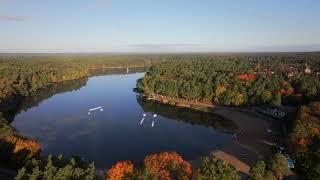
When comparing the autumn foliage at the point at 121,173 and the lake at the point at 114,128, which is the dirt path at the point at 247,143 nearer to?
the lake at the point at 114,128

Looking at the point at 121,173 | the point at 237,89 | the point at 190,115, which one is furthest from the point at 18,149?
the point at 237,89

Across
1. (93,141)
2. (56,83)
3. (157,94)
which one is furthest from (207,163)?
(56,83)

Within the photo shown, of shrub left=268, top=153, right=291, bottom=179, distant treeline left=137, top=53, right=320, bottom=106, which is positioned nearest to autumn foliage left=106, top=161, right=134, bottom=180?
shrub left=268, top=153, right=291, bottom=179

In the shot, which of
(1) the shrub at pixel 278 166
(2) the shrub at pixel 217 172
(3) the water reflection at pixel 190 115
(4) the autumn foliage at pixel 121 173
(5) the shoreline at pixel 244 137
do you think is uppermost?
(2) the shrub at pixel 217 172

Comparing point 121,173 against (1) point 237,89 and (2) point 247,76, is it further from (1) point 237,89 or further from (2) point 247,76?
(2) point 247,76

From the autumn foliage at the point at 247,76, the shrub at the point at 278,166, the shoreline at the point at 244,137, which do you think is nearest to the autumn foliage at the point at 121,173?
the shoreline at the point at 244,137

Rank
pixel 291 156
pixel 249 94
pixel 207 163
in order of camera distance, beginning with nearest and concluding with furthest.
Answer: pixel 207 163 < pixel 291 156 < pixel 249 94

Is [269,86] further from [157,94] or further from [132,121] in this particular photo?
[132,121]

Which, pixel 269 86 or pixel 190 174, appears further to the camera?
pixel 269 86
